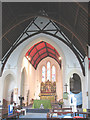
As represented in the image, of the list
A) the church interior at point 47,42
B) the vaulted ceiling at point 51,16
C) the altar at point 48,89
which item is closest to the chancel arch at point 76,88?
the church interior at point 47,42

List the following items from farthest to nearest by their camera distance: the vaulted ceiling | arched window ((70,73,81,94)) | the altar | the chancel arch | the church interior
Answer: the altar < arched window ((70,73,81,94)) < the chancel arch < the church interior < the vaulted ceiling

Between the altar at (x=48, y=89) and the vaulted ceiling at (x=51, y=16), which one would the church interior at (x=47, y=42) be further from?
the altar at (x=48, y=89)

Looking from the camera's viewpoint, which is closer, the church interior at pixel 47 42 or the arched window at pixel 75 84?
the church interior at pixel 47 42

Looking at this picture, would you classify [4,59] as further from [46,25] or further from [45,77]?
[45,77]

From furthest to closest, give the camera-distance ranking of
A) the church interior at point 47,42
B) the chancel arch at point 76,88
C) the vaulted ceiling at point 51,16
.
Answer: the chancel arch at point 76,88, the church interior at point 47,42, the vaulted ceiling at point 51,16

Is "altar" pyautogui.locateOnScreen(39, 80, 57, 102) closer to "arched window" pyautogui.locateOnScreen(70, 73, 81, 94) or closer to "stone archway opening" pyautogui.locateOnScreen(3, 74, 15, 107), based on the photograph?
"stone archway opening" pyautogui.locateOnScreen(3, 74, 15, 107)

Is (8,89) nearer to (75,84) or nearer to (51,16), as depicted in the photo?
(75,84)

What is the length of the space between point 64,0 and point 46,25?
4942 millimetres

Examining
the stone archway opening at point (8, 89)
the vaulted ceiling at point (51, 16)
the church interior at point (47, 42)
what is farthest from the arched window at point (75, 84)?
the stone archway opening at point (8, 89)

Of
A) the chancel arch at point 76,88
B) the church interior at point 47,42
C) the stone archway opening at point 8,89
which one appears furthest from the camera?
the stone archway opening at point 8,89

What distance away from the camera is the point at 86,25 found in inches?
371

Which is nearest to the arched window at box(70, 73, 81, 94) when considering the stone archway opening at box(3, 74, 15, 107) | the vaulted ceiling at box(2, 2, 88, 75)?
the vaulted ceiling at box(2, 2, 88, 75)

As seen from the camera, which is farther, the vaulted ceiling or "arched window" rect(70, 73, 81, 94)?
"arched window" rect(70, 73, 81, 94)

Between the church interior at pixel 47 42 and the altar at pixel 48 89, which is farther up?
the church interior at pixel 47 42
